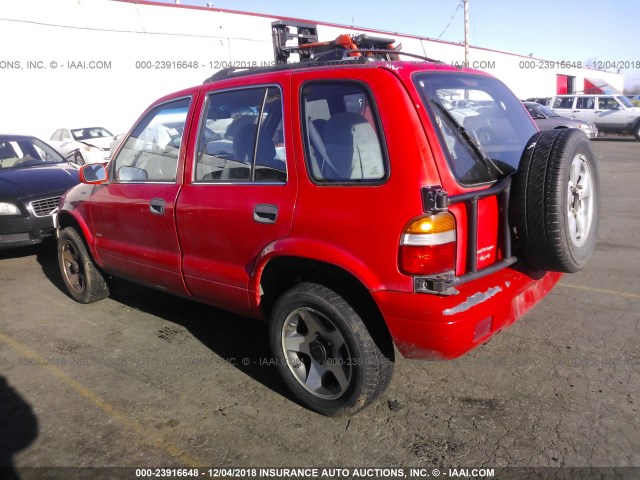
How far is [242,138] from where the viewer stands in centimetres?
339

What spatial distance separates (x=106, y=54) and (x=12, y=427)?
22500mm

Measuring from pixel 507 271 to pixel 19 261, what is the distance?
20.4 ft

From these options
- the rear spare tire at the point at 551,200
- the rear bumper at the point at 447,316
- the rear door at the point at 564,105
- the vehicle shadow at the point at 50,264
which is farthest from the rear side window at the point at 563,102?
the rear bumper at the point at 447,316

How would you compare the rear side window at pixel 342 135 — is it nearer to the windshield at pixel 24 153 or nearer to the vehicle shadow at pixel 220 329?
the vehicle shadow at pixel 220 329

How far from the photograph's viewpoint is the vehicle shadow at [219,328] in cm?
371

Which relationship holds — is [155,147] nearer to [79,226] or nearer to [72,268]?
[79,226]

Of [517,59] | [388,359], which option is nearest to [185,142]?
[388,359]

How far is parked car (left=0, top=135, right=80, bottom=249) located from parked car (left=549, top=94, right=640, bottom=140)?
2170cm

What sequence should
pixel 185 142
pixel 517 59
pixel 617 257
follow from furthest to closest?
1. pixel 517 59
2. pixel 617 257
3. pixel 185 142

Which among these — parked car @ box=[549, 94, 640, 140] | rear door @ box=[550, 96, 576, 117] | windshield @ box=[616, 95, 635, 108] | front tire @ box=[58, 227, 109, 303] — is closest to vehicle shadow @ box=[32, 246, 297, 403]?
front tire @ box=[58, 227, 109, 303]

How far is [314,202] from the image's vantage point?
9.45 ft

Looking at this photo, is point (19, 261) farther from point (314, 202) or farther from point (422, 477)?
point (422, 477)

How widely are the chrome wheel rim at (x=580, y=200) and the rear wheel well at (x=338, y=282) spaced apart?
1.13 metres

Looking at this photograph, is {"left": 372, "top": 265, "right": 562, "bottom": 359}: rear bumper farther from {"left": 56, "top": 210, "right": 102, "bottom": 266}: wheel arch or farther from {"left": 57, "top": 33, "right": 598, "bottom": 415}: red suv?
{"left": 56, "top": 210, "right": 102, "bottom": 266}: wheel arch
